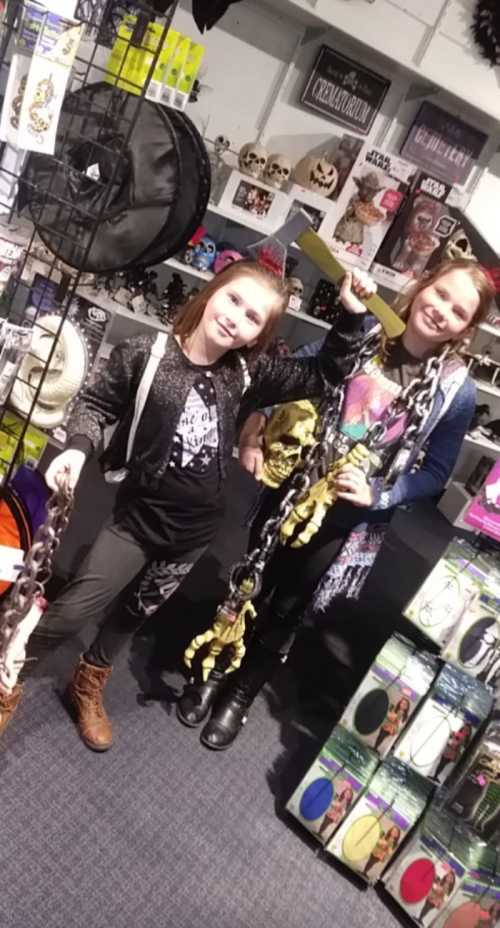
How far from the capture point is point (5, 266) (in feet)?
5.14

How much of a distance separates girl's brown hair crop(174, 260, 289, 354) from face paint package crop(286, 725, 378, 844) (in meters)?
1.01

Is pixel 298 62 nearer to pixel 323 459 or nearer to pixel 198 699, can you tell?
pixel 323 459

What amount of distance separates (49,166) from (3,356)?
0.40 meters

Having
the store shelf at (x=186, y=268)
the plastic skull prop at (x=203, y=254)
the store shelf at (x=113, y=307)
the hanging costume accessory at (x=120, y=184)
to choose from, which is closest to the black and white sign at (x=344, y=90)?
the plastic skull prop at (x=203, y=254)

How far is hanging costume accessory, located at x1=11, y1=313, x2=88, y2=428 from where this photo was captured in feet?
5.75

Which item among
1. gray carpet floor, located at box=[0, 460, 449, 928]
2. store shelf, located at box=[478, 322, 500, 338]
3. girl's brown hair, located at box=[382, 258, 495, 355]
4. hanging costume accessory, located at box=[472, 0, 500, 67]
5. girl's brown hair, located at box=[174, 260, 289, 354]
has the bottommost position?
gray carpet floor, located at box=[0, 460, 449, 928]

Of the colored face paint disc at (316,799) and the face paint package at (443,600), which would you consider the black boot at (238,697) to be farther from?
the face paint package at (443,600)

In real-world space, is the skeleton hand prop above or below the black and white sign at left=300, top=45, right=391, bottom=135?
below

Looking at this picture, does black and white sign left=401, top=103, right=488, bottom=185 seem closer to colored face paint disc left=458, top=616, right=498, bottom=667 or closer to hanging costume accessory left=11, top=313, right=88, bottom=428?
hanging costume accessory left=11, top=313, right=88, bottom=428

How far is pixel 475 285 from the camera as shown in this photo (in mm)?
1469

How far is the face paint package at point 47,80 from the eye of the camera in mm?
1112

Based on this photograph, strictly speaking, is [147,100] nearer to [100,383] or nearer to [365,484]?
[100,383]

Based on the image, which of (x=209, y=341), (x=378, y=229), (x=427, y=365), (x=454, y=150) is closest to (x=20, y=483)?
(x=209, y=341)

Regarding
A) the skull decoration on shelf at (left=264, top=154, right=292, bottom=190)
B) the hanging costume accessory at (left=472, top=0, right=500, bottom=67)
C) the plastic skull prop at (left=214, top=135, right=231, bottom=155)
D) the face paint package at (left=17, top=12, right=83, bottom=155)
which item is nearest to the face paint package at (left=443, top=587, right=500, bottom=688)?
the face paint package at (left=17, top=12, right=83, bottom=155)
